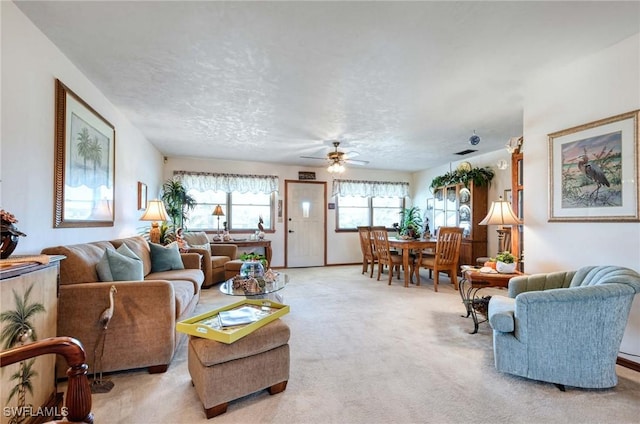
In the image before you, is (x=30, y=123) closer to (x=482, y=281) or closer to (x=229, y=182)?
(x=482, y=281)

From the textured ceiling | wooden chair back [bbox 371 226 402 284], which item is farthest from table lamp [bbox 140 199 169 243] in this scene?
wooden chair back [bbox 371 226 402 284]

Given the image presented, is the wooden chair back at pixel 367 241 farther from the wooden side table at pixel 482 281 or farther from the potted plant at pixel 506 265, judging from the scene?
the potted plant at pixel 506 265

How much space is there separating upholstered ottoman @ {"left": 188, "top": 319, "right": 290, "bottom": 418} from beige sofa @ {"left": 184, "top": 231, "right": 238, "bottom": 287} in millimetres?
2601

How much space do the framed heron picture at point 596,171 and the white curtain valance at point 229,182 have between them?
4.89m

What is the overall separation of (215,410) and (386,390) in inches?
40.4

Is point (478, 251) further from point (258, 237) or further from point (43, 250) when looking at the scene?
point (43, 250)

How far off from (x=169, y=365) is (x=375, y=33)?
2767mm

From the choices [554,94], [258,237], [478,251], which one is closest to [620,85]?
[554,94]

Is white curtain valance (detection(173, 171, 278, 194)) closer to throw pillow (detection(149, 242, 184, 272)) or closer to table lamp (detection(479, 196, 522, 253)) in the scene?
throw pillow (detection(149, 242, 184, 272))

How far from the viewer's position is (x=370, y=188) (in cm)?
714

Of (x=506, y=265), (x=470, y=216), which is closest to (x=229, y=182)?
(x=470, y=216)

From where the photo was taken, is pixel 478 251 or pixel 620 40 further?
pixel 478 251

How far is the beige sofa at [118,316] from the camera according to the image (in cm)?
197

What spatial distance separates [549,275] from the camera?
95.7 inches
